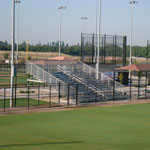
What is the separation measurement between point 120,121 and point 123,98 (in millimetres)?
13225

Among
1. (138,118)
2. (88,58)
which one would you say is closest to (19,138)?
(138,118)

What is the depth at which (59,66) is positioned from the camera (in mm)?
37281

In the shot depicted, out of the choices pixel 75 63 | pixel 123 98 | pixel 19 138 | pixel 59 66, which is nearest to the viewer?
pixel 19 138

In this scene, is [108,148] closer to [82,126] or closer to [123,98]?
[82,126]

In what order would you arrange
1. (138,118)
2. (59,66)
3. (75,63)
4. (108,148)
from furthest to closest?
(75,63)
(59,66)
(138,118)
(108,148)

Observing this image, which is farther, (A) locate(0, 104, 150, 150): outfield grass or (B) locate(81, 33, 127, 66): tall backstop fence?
(B) locate(81, 33, 127, 66): tall backstop fence

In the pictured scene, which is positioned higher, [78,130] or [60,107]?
[78,130]

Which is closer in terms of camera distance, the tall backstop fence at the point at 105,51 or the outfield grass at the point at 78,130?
the outfield grass at the point at 78,130

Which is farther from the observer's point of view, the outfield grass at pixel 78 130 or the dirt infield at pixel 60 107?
the dirt infield at pixel 60 107

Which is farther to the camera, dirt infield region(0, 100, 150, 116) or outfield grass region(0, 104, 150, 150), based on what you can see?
dirt infield region(0, 100, 150, 116)

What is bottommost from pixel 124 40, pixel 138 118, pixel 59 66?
pixel 138 118

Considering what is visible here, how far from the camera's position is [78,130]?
18.2 meters

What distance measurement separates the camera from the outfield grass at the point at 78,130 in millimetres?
14578

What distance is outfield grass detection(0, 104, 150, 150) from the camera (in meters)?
14.6
